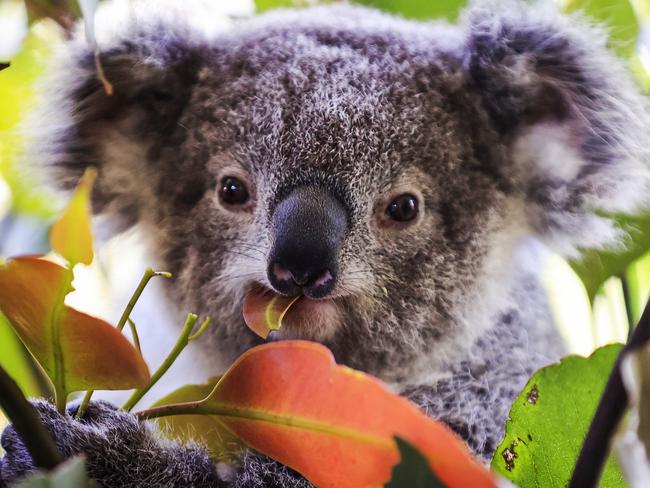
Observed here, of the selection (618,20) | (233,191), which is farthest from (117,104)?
(618,20)

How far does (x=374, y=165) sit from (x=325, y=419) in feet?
2.78

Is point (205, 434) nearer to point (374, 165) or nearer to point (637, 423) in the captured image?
point (374, 165)

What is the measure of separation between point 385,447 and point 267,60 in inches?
46.2

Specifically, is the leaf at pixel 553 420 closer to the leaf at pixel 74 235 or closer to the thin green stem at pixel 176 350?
the thin green stem at pixel 176 350

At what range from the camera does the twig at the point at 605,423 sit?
56cm

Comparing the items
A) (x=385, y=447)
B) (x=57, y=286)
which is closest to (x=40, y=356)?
(x=57, y=286)

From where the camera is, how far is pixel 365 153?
1.50 metres

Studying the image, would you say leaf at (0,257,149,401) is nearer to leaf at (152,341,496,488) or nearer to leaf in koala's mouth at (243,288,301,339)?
leaf at (152,341,496,488)

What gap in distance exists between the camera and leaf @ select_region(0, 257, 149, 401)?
0.77 m

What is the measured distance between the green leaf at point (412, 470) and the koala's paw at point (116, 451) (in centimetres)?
56

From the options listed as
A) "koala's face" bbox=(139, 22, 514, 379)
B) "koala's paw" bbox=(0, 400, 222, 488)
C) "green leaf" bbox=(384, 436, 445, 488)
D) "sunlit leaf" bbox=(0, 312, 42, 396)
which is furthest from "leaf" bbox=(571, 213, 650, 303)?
"sunlit leaf" bbox=(0, 312, 42, 396)

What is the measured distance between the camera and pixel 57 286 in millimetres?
770

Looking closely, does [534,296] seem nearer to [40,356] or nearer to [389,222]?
[389,222]

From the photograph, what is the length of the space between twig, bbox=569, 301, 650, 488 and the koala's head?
2.82ft
